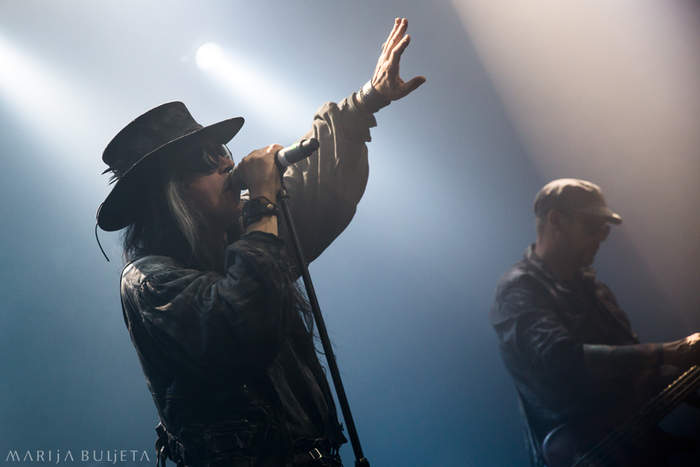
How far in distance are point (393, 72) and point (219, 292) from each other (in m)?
0.68

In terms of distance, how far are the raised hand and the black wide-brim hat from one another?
1.18ft

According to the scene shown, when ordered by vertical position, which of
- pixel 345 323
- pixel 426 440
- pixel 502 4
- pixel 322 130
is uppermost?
pixel 502 4

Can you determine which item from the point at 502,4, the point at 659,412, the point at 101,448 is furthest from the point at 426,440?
the point at 502,4

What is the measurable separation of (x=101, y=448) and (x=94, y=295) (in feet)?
2.72

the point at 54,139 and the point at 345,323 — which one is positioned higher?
the point at 54,139

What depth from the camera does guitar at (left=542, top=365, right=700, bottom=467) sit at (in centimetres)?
168

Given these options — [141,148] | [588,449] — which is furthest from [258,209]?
[588,449]

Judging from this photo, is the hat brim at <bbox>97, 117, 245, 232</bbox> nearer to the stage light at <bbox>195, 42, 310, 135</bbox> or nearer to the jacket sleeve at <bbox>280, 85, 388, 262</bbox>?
the jacket sleeve at <bbox>280, 85, 388, 262</bbox>

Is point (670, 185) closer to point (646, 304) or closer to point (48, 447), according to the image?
point (646, 304)

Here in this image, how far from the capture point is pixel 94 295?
2.84m

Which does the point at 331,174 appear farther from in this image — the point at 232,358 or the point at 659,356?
the point at 659,356

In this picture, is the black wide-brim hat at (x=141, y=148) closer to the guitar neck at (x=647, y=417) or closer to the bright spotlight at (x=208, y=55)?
the guitar neck at (x=647, y=417)

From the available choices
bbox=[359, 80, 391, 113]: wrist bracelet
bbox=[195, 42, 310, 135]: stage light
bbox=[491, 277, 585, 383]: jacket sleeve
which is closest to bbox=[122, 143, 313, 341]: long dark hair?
bbox=[359, 80, 391, 113]: wrist bracelet

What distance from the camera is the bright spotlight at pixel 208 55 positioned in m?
2.95
